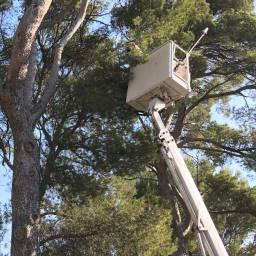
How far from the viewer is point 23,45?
509 centimetres

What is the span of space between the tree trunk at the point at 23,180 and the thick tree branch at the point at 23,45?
0.18m

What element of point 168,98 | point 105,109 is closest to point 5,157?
point 105,109

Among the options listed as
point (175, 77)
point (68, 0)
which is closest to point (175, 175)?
point (175, 77)

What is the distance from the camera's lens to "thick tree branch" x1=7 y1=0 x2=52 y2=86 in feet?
16.7

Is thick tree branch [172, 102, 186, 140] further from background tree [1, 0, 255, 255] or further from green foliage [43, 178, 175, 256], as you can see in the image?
green foliage [43, 178, 175, 256]

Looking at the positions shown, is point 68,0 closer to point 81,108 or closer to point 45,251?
point 81,108

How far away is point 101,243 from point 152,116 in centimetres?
151

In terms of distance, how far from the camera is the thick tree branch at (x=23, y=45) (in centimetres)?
510

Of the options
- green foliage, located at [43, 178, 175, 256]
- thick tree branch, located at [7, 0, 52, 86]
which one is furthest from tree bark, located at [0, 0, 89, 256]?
green foliage, located at [43, 178, 175, 256]

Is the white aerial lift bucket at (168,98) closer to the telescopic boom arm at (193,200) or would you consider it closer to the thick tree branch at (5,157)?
the telescopic boom arm at (193,200)

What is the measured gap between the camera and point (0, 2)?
6750 mm

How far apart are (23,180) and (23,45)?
4.67ft

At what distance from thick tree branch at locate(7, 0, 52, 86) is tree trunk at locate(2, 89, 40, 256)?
0.18 m

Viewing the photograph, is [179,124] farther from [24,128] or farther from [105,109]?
[24,128]
